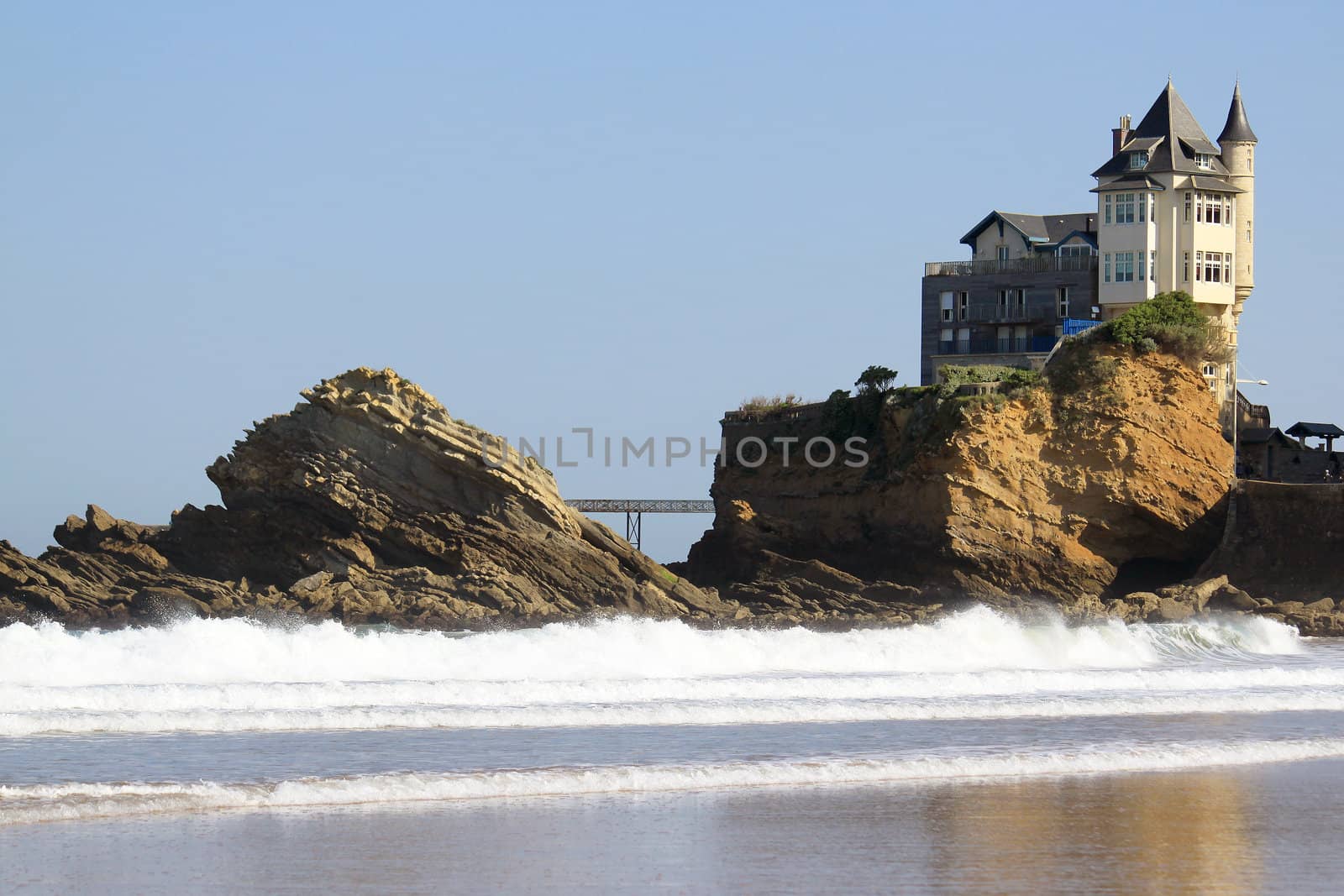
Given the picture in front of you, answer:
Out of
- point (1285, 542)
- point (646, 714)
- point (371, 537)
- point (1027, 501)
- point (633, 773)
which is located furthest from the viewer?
point (1285, 542)

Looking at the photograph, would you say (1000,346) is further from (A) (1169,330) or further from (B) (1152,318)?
(A) (1169,330)

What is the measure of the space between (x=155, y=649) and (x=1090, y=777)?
49.7 feet

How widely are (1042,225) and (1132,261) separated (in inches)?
174

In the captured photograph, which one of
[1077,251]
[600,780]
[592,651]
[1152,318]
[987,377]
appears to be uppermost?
[1077,251]

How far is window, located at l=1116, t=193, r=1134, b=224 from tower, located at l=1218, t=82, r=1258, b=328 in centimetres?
367

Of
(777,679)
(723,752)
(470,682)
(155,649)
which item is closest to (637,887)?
(723,752)

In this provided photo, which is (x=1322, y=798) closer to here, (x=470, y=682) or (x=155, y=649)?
(x=470, y=682)

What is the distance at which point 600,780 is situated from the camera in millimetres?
13422

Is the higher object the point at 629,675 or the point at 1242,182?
the point at 1242,182

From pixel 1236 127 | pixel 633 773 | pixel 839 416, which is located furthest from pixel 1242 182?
pixel 633 773

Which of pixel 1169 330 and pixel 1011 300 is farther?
pixel 1011 300

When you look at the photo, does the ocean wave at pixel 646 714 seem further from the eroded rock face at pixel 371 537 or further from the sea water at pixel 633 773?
the eroded rock face at pixel 371 537

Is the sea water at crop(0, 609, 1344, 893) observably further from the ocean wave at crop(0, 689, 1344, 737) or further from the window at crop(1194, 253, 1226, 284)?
the window at crop(1194, 253, 1226, 284)

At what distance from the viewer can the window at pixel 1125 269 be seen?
4269 cm
